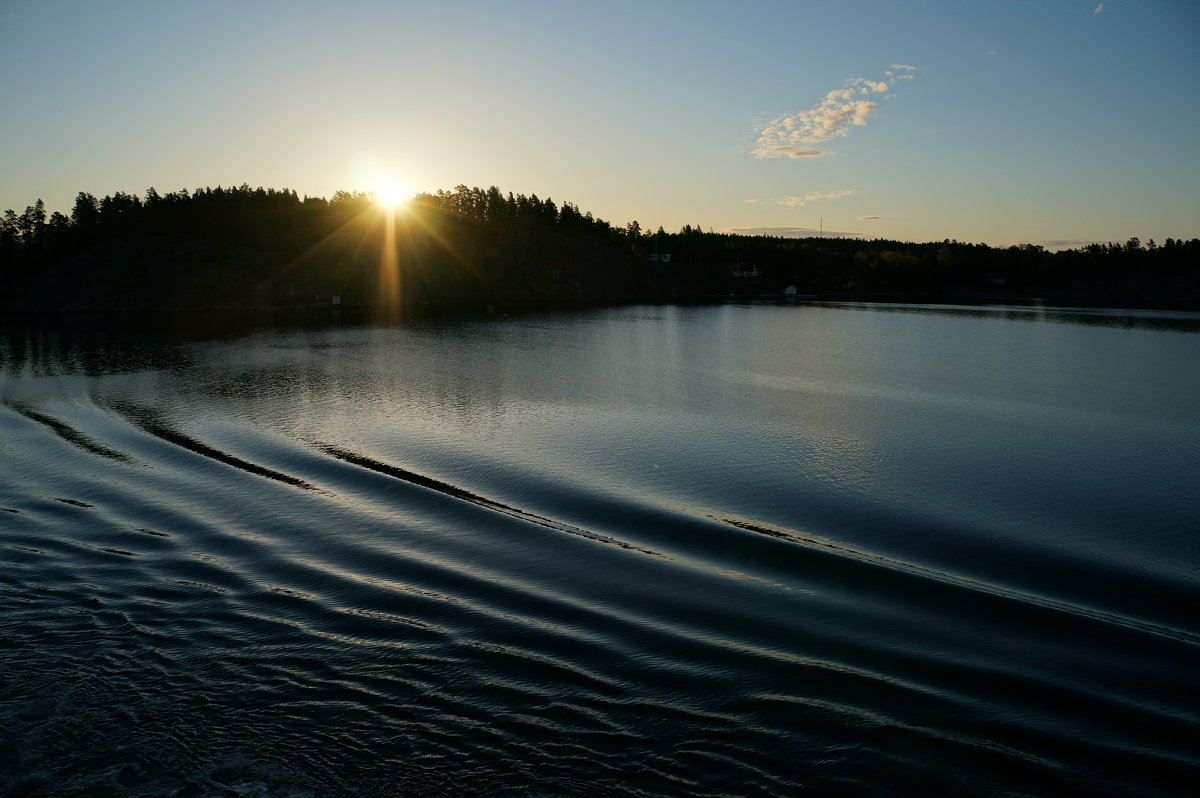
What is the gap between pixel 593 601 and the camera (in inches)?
549

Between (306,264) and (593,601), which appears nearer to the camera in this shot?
(593,601)

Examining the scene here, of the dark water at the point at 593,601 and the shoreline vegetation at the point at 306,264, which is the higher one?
the shoreline vegetation at the point at 306,264

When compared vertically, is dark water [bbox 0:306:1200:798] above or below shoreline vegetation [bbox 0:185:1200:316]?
below

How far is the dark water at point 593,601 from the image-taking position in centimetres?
921

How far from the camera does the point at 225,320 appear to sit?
319 feet

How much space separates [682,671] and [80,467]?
20732mm

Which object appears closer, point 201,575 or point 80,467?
point 201,575

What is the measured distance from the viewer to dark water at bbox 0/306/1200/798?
9.21 m

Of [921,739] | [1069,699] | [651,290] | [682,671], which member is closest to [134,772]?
[682,671]

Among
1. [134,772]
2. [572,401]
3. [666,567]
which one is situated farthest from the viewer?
[572,401]

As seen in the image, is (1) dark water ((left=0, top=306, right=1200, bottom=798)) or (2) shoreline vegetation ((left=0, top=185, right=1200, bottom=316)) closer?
(1) dark water ((left=0, top=306, right=1200, bottom=798))

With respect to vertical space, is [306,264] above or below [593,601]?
above

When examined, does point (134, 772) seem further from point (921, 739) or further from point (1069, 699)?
point (1069, 699)

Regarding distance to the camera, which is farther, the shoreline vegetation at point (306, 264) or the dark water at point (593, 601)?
the shoreline vegetation at point (306, 264)
